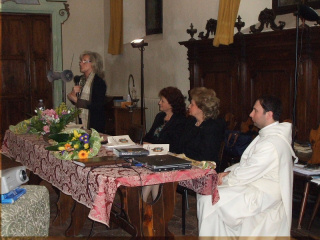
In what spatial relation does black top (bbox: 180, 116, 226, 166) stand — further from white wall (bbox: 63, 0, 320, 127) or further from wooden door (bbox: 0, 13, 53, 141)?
wooden door (bbox: 0, 13, 53, 141)

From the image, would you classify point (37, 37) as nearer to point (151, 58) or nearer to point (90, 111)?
point (151, 58)

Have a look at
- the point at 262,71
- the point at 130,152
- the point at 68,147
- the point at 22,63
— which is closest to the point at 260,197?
the point at 130,152

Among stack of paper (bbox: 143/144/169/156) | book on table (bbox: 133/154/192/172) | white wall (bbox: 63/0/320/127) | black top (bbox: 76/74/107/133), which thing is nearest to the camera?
book on table (bbox: 133/154/192/172)

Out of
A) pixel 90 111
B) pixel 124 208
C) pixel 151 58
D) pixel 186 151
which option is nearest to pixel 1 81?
pixel 151 58

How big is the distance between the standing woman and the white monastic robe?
2.12m

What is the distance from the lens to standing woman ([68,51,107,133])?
17.0 feet

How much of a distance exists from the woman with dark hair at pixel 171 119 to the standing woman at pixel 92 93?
81cm

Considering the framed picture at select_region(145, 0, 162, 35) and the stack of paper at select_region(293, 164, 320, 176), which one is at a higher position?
the framed picture at select_region(145, 0, 162, 35)

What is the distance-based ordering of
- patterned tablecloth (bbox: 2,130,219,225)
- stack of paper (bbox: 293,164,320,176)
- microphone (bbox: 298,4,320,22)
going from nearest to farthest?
patterned tablecloth (bbox: 2,130,219,225) → stack of paper (bbox: 293,164,320,176) → microphone (bbox: 298,4,320,22)

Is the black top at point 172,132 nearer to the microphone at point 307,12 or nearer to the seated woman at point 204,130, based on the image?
the seated woman at point 204,130

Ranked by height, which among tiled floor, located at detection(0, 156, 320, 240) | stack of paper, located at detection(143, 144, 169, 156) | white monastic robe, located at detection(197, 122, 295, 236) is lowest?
tiled floor, located at detection(0, 156, 320, 240)

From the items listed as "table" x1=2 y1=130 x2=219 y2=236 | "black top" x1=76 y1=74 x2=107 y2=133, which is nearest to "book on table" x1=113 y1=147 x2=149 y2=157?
"table" x1=2 y1=130 x2=219 y2=236

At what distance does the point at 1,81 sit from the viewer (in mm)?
9023

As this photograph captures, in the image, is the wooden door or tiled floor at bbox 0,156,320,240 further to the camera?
the wooden door
